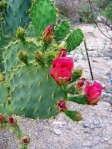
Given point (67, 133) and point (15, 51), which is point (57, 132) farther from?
point (15, 51)

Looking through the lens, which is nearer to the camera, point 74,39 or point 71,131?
point 74,39

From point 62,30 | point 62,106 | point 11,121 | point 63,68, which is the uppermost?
point 63,68

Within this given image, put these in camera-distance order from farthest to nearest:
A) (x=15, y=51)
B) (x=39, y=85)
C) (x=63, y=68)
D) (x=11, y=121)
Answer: (x=15, y=51) → (x=11, y=121) → (x=39, y=85) → (x=63, y=68)

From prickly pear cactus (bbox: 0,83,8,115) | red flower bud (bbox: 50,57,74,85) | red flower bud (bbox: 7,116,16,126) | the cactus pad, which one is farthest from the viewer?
the cactus pad

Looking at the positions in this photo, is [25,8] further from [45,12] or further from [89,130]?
[89,130]

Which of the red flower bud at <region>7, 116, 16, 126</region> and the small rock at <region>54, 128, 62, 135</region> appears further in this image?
the small rock at <region>54, 128, 62, 135</region>

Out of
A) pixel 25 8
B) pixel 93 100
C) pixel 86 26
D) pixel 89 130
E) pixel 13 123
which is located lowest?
pixel 86 26

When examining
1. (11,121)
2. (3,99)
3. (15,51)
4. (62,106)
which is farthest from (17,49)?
(62,106)

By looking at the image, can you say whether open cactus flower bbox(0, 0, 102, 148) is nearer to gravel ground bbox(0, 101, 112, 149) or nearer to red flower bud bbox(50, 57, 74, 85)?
red flower bud bbox(50, 57, 74, 85)

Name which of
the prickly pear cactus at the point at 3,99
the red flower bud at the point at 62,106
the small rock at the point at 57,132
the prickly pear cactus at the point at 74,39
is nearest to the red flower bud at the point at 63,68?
the red flower bud at the point at 62,106

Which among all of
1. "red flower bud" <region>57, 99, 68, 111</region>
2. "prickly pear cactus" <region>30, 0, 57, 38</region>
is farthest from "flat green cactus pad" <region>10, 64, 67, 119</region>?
"prickly pear cactus" <region>30, 0, 57, 38</region>

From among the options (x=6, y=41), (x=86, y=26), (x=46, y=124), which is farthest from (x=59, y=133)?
(x=86, y=26)
